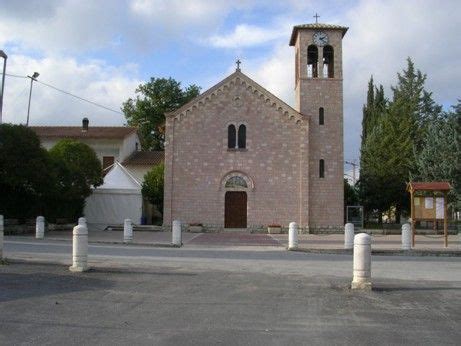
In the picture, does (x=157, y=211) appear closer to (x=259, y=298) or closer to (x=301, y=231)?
(x=301, y=231)

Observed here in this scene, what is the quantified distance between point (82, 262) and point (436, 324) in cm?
794

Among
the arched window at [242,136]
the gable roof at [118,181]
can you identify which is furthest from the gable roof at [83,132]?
the arched window at [242,136]

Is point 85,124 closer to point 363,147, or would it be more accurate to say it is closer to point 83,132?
point 83,132

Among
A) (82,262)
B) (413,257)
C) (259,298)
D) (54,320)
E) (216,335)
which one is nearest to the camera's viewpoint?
(216,335)

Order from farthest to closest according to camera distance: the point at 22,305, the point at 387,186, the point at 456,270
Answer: the point at 387,186
the point at 456,270
the point at 22,305

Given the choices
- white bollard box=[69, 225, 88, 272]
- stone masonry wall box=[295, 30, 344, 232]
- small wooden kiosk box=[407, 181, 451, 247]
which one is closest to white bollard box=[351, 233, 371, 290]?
white bollard box=[69, 225, 88, 272]

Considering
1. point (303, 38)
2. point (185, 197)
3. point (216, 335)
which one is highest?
point (303, 38)

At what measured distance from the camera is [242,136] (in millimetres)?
39906

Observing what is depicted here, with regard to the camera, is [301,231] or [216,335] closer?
[216,335]

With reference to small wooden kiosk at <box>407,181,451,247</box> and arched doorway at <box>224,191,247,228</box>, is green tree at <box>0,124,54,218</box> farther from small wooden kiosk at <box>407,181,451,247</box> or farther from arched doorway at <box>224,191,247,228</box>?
small wooden kiosk at <box>407,181,451,247</box>

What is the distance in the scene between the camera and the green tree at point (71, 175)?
3500 cm

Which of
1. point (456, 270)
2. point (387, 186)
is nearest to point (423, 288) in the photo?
point (456, 270)

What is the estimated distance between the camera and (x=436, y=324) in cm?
827

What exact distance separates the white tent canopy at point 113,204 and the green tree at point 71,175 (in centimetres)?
340
